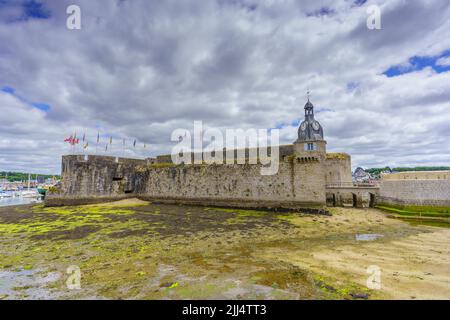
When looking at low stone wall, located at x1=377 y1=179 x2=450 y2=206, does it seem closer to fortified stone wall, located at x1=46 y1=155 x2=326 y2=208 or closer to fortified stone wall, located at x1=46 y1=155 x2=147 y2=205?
fortified stone wall, located at x1=46 y1=155 x2=326 y2=208

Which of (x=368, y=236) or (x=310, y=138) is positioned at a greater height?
(x=310, y=138)

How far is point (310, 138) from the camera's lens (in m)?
22.4

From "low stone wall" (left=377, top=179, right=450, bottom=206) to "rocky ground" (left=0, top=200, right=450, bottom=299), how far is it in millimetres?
4315

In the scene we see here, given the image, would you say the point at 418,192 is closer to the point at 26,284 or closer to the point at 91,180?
the point at 26,284

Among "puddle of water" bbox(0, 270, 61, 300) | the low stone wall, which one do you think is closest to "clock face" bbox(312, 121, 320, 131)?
the low stone wall

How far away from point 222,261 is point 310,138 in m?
18.4

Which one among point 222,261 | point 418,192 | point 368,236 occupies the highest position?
point 418,192

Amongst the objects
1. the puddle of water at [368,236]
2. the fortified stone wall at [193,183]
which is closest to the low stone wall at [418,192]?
the fortified stone wall at [193,183]

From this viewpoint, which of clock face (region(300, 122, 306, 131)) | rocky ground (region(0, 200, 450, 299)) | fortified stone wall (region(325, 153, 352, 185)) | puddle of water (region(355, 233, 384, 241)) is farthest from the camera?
clock face (region(300, 122, 306, 131))

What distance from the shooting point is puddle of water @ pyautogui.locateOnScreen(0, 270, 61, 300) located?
16.5 feet

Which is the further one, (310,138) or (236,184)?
(310,138)

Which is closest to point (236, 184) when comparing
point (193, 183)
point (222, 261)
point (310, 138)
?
point (193, 183)

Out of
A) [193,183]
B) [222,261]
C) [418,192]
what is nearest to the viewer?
[222,261]
